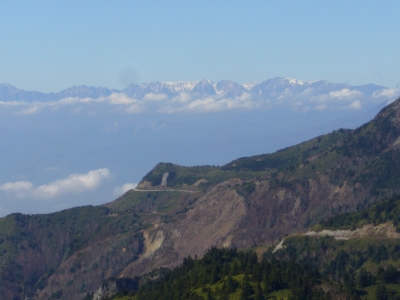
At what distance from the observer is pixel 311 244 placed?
391 feet

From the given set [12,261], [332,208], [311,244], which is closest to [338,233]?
[311,244]

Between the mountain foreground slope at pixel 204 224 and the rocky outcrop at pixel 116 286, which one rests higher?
the mountain foreground slope at pixel 204 224

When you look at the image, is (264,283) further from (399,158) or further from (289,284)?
(399,158)

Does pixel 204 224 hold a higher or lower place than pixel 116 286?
higher

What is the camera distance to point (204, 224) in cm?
17050

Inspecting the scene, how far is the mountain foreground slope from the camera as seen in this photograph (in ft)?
527

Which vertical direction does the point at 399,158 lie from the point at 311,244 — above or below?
above

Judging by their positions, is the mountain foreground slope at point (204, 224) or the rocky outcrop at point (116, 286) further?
the mountain foreground slope at point (204, 224)

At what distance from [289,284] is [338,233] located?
45.1 metres

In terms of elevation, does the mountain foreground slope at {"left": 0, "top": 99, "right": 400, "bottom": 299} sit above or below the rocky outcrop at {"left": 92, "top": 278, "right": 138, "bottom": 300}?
above

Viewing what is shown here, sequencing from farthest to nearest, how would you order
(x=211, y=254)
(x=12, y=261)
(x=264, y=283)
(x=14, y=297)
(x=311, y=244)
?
(x=12, y=261) < (x=14, y=297) < (x=311, y=244) < (x=211, y=254) < (x=264, y=283)

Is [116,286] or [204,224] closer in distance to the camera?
[116,286]

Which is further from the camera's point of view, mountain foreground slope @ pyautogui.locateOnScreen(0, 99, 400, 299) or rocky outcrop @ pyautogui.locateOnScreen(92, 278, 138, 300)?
mountain foreground slope @ pyautogui.locateOnScreen(0, 99, 400, 299)

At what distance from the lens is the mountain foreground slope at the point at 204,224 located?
527ft
